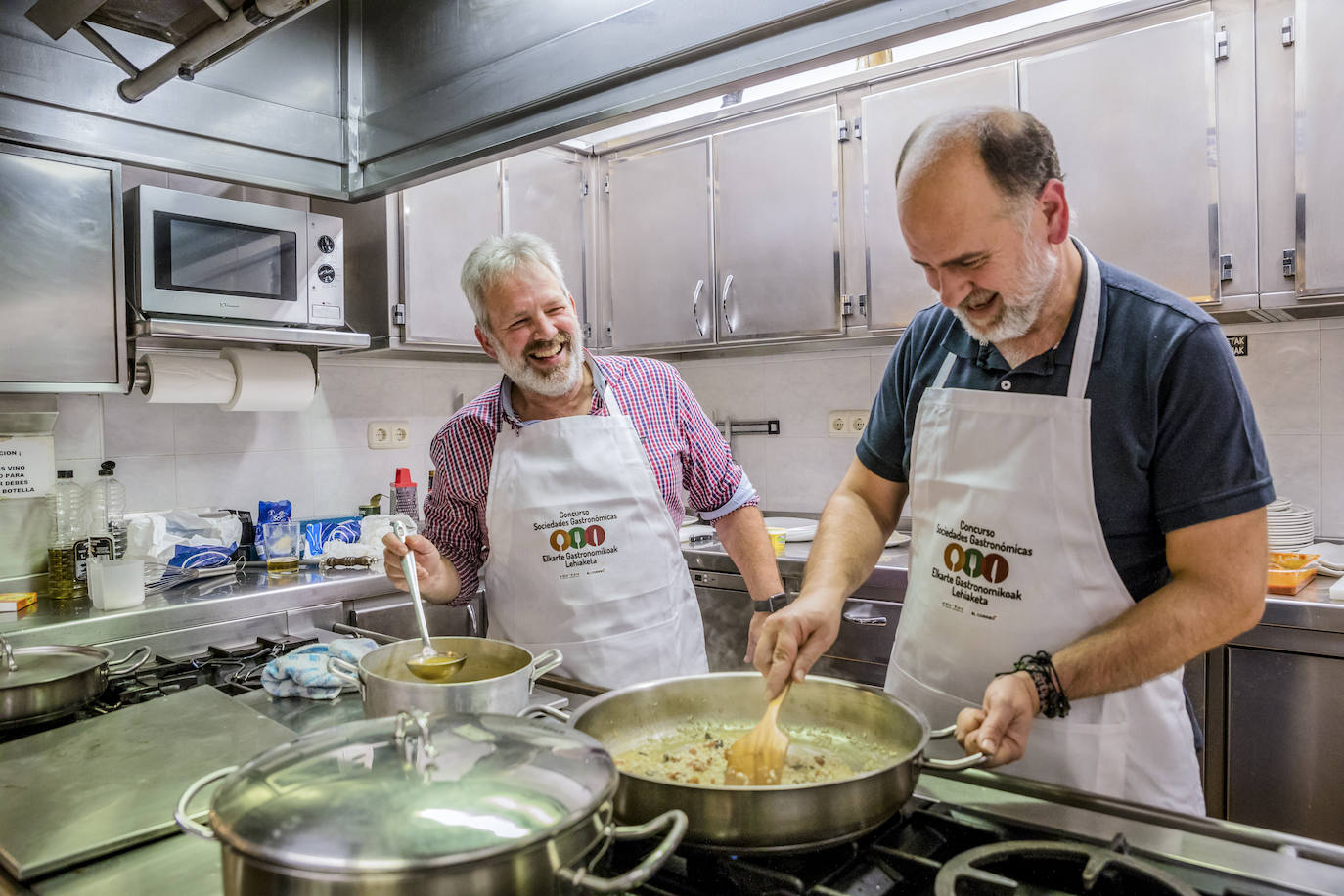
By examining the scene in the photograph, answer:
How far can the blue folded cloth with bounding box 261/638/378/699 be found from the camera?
133 cm

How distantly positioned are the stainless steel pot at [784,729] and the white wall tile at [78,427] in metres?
2.25

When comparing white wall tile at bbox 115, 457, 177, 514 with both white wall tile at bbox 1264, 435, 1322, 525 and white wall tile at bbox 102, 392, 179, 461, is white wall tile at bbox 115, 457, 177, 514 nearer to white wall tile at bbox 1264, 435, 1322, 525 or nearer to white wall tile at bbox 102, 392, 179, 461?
white wall tile at bbox 102, 392, 179, 461

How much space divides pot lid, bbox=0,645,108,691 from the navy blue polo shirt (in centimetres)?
142

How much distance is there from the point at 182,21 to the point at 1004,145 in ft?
3.83

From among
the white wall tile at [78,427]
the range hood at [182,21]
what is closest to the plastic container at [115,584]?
the white wall tile at [78,427]

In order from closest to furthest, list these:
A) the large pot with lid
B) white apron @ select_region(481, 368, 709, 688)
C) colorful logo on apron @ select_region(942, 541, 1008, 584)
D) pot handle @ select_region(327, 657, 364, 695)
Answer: the large pot with lid → pot handle @ select_region(327, 657, 364, 695) → colorful logo on apron @ select_region(942, 541, 1008, 584) → white apron @ select_region(481, 368, 709, 688)

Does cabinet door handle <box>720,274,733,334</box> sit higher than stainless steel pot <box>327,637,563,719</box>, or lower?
higher

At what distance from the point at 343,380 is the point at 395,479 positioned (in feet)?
1.32

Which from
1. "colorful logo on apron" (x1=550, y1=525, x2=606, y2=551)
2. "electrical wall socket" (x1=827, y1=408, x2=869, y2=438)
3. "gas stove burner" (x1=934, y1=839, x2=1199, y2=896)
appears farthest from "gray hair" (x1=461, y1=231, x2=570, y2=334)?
"electrical wall socket" (x1=827, y1=408, x2=869, y2=438)

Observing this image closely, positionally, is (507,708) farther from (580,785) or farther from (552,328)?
(552,328)

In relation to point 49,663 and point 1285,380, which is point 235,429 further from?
point 1285,380

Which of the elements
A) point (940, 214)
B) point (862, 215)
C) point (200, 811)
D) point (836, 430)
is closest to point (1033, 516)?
point (940, 214)

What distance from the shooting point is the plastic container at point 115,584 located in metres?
2.19

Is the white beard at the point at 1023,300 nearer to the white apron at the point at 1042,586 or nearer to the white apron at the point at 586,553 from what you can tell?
the white apron at the point at 1042,586
